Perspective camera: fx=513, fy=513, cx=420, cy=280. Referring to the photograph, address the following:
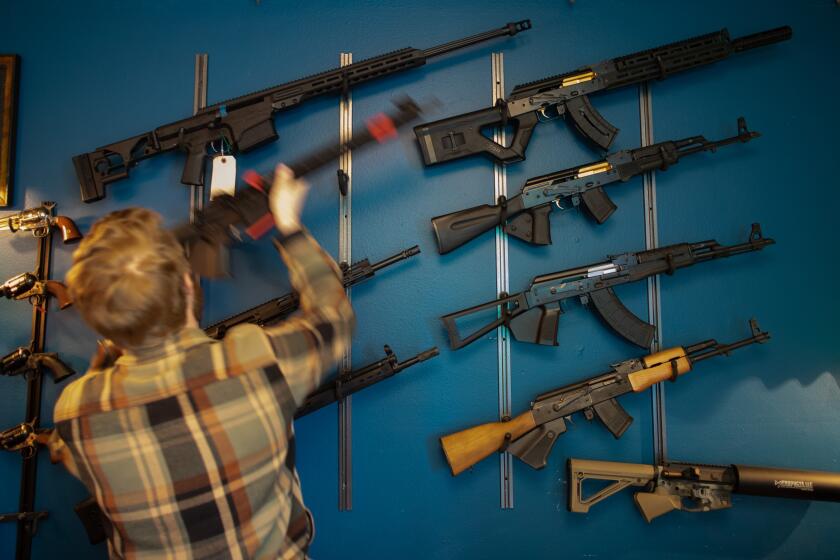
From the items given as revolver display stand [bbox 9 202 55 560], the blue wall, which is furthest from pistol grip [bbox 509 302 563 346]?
revolver display stand [bbox 9 202 55 560]

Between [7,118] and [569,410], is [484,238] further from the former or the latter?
[7,118]

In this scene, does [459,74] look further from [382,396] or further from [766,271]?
[766,271]

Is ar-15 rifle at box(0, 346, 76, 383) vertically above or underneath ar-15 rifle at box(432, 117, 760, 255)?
underneath

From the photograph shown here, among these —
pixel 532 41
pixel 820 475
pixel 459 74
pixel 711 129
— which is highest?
pixel 532 41

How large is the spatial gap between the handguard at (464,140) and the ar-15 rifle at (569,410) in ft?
4.09

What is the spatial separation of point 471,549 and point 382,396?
92cm

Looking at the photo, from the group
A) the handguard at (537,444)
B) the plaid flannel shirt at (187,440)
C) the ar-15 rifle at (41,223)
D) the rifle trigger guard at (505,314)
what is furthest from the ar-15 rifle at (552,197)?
the ar-15 rifle at (41,223)

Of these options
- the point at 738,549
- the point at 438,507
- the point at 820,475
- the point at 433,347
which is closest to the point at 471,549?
the point at 438,507

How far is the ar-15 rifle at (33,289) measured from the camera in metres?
2.63

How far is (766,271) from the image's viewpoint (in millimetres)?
2848

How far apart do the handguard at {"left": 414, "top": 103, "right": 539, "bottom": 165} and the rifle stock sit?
1.38 meters

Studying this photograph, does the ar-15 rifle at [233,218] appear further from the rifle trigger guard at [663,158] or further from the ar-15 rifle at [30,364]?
the rifle trigger guard at [663,158]

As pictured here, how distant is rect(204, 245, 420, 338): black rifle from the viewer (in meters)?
2.59

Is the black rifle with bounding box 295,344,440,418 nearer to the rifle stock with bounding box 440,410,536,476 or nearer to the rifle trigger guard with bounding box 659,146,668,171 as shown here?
the rifle stock with bounding box 440,410,536,476
